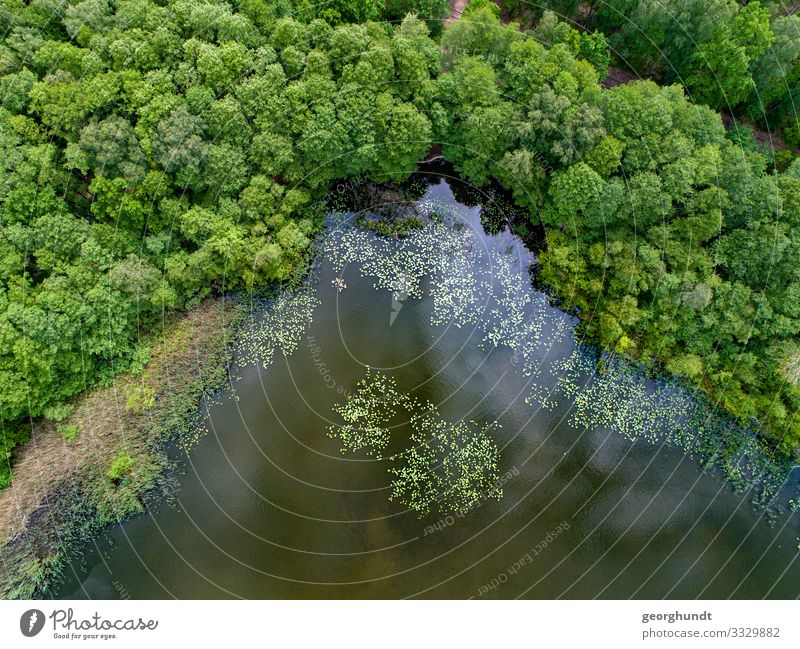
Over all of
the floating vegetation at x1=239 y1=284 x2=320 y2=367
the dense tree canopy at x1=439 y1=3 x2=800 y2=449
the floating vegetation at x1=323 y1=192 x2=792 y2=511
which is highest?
the dense tree canopy at x1=439 y1=3 x2=800 y2=449

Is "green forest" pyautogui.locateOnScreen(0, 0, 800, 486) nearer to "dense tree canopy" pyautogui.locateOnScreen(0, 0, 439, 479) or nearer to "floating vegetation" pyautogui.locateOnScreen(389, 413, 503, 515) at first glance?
"dense tree canopy" pyautogui.locateOnScreen(0, 0, 439, 479)

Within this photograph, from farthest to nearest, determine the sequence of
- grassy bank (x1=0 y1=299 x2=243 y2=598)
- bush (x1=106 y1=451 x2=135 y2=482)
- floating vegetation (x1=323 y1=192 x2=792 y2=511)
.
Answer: floating vegetation (x1=323 y1=192 x2=792 y2=511) → bush (x1=106 y1=451 x2=135 y2=482) → grassy bank (x1=0 y1=299 x2=243 y2=598)

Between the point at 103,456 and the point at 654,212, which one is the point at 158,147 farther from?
the point at 654,212

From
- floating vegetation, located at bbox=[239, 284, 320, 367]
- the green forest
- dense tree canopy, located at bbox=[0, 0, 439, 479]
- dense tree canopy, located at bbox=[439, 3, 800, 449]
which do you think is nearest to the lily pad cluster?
floating vegetation, located at bbox=[239, 284, 320, 367]

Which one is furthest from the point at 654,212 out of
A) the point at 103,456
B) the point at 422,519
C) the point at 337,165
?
the point at 103,456

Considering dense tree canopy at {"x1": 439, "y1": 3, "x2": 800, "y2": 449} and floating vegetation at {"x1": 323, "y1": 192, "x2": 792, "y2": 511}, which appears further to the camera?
floating vegetation at {"x1": 323, "y1": 192, "x2": 792, "y2": 511}

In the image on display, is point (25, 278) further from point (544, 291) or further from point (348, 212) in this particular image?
point (544, 291)

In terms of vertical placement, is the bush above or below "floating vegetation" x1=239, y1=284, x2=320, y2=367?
below
